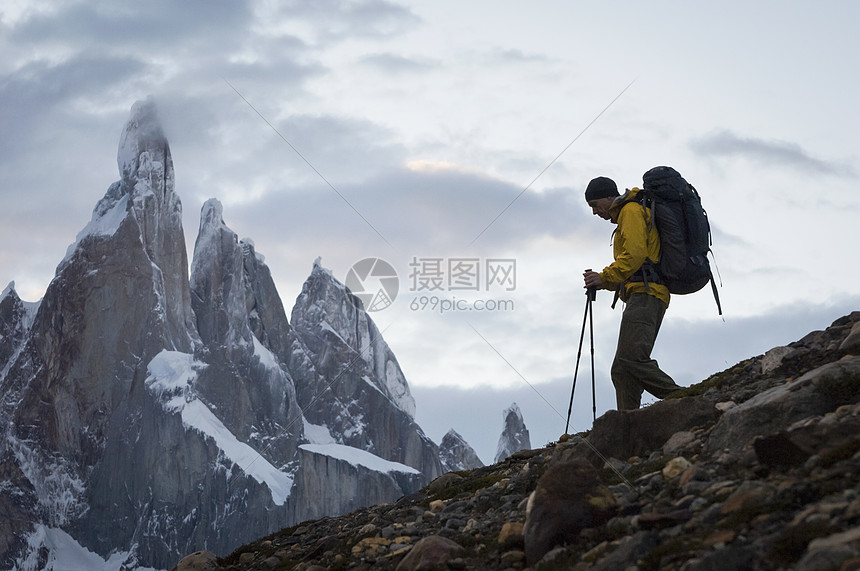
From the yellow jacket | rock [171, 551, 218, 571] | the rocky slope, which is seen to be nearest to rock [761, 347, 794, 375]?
the rocky slope

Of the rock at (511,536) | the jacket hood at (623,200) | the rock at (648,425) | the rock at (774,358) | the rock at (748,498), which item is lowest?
the rock at (511,536)

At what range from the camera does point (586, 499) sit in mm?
8125

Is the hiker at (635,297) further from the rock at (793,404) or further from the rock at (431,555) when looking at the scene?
the rock at (431,555)

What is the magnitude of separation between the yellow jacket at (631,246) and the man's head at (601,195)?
0.34m

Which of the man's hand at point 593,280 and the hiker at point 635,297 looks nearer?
the hiker at point 635,297

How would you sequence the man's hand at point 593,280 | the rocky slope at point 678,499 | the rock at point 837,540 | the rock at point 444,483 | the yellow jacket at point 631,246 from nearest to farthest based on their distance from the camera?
the rock at point 837,540 → the rocky slope at point 678,499 → the yellow jacket at point 631,246 → the man's hand at point 593,280 → the rock at point 444,483

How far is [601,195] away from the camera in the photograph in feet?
44.2

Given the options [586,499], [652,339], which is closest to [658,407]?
[652,339]

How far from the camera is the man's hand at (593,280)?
12.9 meters

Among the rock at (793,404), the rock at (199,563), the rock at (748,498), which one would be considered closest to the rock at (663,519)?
the rock at (748,498)

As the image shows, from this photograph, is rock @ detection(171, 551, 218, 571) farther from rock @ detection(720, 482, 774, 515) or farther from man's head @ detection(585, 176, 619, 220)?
rock @ detection(720, 482, 774, 515)

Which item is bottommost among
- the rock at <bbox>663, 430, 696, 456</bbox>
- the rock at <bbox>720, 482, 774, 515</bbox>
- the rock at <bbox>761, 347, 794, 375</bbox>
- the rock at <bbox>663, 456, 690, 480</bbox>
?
the rock at <bbox>720, 482, 774, 515</bbox>

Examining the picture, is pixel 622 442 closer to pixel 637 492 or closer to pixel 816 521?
pixel 637 492

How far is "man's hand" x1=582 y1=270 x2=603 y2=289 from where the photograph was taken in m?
12.9
